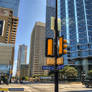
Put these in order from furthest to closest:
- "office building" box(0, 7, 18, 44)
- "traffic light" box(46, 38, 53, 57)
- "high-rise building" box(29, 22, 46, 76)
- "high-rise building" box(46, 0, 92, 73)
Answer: "high-rise building" box(29, 22, 46, 76), "high-rise building" box(46, 0, 92, 73), "office building" box(0, 7, 18, 44), "traffic light" box(46, 38, 53, 57)

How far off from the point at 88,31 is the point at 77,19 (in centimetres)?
1523

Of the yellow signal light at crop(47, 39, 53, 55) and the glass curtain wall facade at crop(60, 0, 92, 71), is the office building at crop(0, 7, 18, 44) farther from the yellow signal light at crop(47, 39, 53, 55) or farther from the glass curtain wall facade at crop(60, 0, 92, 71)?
the glass curtain wall facade at crop(60, 0, 92, 71)

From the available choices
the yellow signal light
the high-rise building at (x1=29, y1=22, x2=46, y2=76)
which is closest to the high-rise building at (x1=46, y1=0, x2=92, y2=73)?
the yellow signal light

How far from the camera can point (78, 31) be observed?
85750 mm

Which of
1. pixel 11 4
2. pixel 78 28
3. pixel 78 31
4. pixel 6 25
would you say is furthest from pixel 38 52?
pixel 6 25

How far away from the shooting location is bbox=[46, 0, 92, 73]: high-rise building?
80.2m

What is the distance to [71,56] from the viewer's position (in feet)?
287

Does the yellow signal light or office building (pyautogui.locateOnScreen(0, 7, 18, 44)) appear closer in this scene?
the yellow signal light

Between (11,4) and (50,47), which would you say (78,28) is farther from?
(50,47)

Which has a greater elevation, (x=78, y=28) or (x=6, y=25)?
(x=78, y=28)

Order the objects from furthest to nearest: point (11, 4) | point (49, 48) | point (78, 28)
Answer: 1. point (11, 4)
2. point (78, 28)
3. point (49, 48)

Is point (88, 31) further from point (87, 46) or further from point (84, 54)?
point (84, 54)

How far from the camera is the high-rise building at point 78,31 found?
80188mm

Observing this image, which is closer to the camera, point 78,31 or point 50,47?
point 50,47
